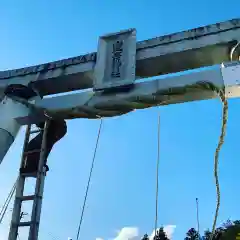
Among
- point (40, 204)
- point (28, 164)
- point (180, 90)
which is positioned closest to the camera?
point (180, 90)

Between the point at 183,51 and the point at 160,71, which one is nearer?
the point at 183,51

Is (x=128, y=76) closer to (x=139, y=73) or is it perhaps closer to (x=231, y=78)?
(x=139, y=73)

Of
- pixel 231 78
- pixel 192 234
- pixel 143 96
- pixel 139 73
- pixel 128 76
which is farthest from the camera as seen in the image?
pixel 192 234

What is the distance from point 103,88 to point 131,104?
0.43 meters

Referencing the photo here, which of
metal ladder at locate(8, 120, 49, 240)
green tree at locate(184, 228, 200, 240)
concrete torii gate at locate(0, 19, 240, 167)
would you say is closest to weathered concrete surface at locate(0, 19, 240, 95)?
concrete torii gate at locate(0, 19, 240, 167)

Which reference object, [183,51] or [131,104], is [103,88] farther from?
[183,51]

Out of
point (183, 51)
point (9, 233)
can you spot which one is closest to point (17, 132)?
point (9, 233)

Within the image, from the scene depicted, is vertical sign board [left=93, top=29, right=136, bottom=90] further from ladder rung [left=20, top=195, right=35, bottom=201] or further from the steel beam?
ladder rung [left=20, top=195, right=35, bottom=201]

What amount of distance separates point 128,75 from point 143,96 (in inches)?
14.4

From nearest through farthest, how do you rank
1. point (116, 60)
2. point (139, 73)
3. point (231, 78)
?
point (231, 78) < point (116, 60) < point (139, 73)

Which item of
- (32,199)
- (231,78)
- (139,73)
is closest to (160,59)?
(139,73)

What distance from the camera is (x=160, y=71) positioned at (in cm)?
532

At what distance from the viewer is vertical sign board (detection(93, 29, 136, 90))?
5.07 metres

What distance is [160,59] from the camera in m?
5.12
